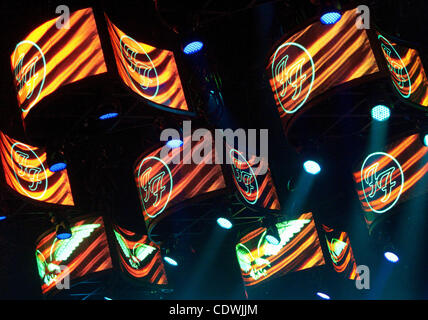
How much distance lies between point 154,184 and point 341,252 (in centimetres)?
367

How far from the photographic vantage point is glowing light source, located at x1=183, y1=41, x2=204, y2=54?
7480mm

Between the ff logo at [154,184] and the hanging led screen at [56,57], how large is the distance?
215 centimetres

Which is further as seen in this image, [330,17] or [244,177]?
[244,177]

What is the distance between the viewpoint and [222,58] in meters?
10.3

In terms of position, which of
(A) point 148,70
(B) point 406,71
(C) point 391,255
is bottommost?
(C) point 391,255

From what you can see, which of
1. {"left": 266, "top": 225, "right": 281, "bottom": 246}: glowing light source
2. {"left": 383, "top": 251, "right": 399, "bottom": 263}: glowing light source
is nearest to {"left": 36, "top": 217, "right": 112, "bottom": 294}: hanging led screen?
{"left": 266, "top": 225, "right": 281, "bottom": 246}: glowing light source

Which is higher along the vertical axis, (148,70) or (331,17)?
(148,70)

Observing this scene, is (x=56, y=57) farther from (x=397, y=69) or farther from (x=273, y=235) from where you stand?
(x=273, y=235)

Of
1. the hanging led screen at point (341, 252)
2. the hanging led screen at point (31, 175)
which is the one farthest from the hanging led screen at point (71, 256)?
the hanging led screen at point (341, 252)

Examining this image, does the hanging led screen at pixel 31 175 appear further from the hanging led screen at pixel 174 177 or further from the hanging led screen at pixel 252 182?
the hanging led screen at pixel 252 182

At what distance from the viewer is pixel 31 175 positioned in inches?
342

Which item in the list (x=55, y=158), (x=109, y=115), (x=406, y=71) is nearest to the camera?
(x=406, y=71)

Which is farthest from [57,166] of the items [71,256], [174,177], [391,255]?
[391,255]

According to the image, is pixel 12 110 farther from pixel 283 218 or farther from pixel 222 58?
pixel 283 218
